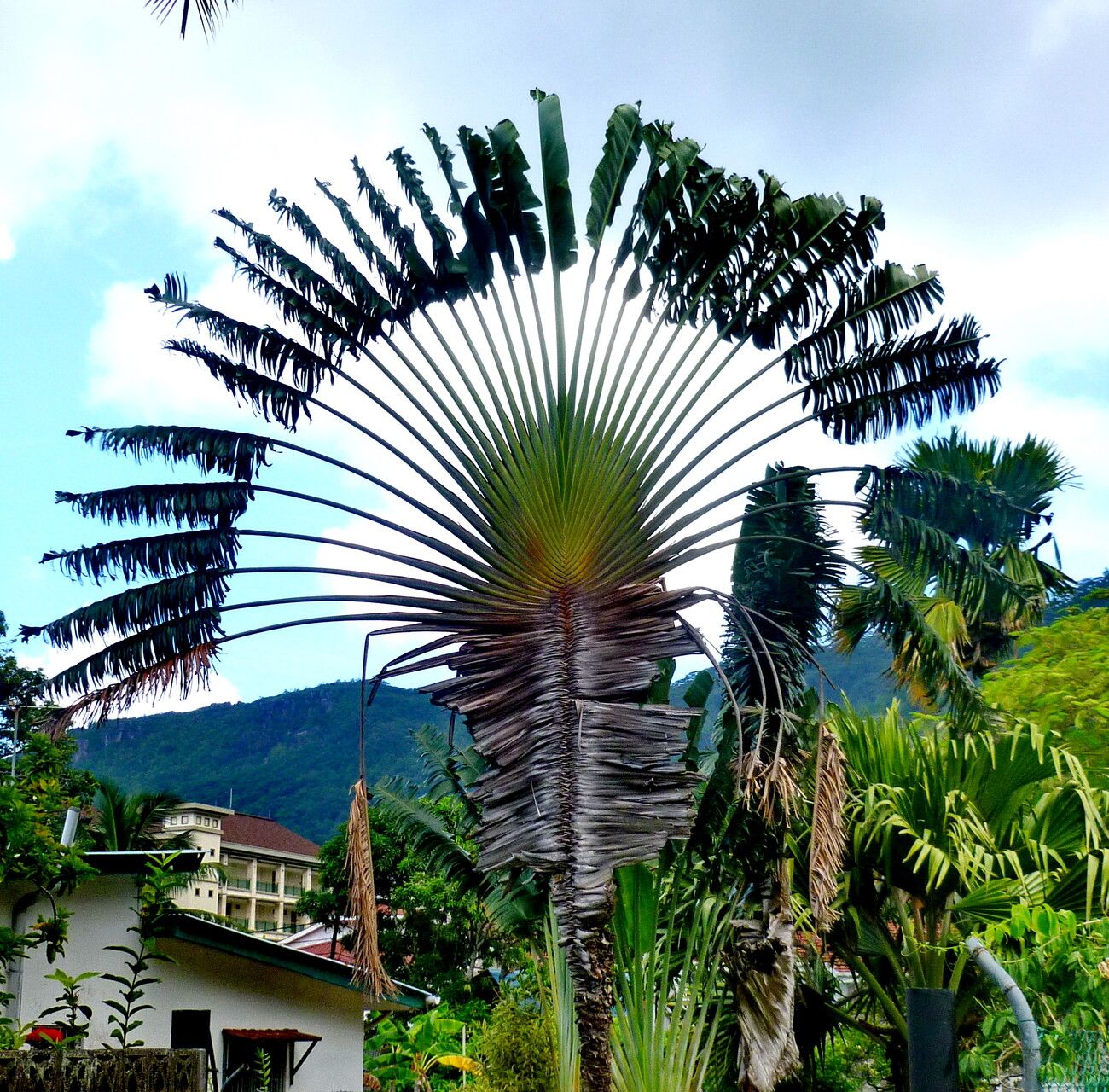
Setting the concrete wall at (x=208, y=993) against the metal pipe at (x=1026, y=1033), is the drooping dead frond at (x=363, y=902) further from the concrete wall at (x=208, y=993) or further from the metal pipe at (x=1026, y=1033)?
the metal pipe at (x=1026, y=1033)

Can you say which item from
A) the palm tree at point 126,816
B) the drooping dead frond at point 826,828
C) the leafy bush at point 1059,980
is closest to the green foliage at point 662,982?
the drooping dead frond at point 826,828

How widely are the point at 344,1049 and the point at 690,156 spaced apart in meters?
10.8

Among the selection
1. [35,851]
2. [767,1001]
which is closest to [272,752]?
[767,1001]

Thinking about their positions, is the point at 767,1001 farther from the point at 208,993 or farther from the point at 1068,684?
the point at 1068,684

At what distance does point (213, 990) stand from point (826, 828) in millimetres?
7017

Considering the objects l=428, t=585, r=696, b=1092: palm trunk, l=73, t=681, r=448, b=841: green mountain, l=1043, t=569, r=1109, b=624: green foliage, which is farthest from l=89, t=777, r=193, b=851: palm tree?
l=73, t=681, r=448, b=841: green mountain

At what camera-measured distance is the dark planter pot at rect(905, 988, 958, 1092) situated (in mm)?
5504

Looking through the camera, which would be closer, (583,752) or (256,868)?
(583,752)

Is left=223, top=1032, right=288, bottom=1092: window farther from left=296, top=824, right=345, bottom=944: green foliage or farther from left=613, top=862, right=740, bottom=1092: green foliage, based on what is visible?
left=296, top=824, right=345, bottom=944: green foliage

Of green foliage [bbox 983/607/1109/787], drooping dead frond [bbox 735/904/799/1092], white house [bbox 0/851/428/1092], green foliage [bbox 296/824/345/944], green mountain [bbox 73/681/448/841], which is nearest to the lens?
drooping dead frond [bbox 735/904/799/1092]

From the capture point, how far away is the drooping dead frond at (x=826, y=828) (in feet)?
27.7

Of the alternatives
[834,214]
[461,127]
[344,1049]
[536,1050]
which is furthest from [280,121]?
[344,1049]

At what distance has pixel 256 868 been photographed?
82562mm

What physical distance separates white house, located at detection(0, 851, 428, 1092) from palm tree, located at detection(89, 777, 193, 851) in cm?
1876
